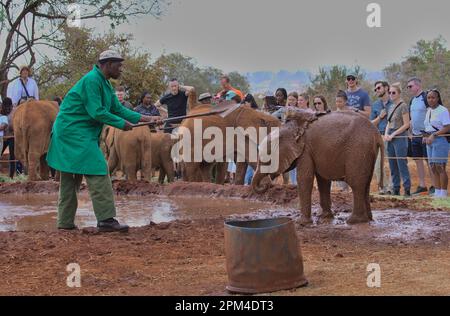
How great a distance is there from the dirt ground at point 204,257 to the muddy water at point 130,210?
2.59ft

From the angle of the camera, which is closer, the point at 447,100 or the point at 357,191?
the point at 357,191

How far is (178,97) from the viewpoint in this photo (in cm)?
1712

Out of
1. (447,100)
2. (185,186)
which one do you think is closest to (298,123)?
(185,186)

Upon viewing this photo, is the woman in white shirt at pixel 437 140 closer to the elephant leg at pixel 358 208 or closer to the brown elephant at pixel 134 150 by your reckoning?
the elephant leg at pixel 358 208

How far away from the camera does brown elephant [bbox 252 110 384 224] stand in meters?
9.46

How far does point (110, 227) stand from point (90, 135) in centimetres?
108

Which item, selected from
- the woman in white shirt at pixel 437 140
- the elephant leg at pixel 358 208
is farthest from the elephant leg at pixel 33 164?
the elephant leg at pixel 358 208

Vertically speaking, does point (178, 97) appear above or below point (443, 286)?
above

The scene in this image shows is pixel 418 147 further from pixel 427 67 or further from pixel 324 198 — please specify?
pixel 427 67

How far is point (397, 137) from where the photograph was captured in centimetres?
1363

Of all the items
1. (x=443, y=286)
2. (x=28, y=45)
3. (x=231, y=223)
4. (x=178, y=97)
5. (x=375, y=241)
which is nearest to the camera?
(x=443, y=286)

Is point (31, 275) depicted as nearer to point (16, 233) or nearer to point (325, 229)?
point (16, 233)

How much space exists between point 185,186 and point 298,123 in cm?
457

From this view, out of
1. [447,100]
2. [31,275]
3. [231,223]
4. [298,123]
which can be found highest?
[447,100]
